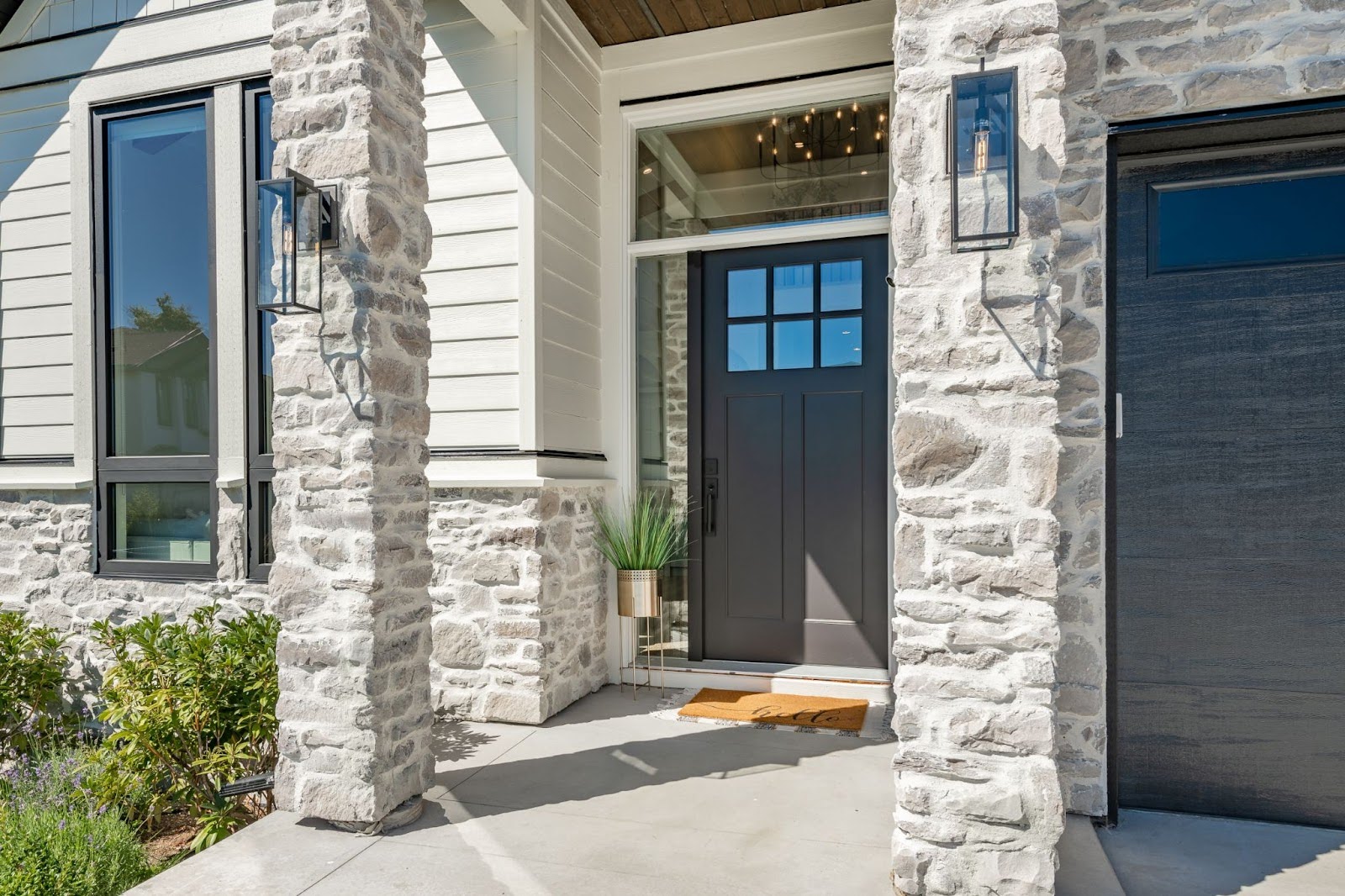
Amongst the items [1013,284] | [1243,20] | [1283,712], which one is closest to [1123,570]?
[1283,712]

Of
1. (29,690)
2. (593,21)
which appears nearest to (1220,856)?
(593,21)

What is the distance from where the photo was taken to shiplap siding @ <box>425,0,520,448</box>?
12.5 feet

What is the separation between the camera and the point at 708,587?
4.35 meters

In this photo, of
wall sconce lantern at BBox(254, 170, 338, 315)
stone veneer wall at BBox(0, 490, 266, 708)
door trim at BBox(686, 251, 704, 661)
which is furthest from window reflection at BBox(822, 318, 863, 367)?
stone veneer wall at BBox(0, 490, 266, 708)

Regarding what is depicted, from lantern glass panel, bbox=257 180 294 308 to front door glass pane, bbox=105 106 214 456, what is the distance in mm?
2186

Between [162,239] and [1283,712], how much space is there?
5678mm

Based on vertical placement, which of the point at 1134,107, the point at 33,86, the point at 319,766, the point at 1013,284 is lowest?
the point at 319,766

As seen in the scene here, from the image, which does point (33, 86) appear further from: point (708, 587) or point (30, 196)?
point (708, 587)

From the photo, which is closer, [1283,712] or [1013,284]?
[1013,284]

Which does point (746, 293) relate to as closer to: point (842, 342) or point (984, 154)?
point (842, 342)

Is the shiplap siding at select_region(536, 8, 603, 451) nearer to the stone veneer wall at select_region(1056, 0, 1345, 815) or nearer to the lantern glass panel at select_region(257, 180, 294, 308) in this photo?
the lantern glass panel at select_region(257, 180, 294, 308)

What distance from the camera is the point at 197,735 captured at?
301 centimetres

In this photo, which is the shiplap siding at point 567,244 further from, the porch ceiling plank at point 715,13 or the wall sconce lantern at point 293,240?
the wall sconce lantern at point 293,240

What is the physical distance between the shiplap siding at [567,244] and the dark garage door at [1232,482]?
95.3 inches
